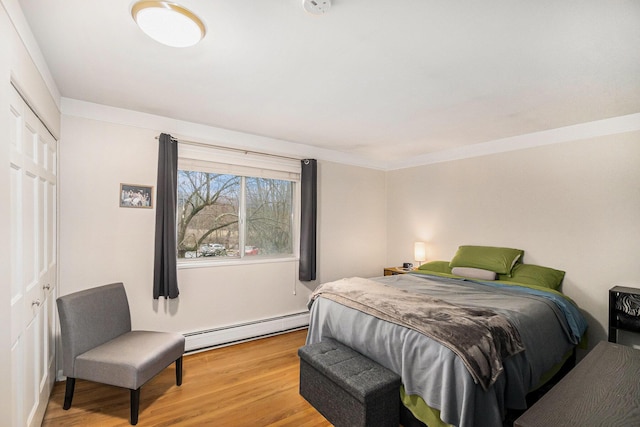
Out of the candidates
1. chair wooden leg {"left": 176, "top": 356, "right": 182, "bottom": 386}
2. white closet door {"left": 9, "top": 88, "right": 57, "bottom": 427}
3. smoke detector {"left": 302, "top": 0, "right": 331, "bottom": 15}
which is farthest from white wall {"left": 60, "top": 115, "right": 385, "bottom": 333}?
smoke detector {"left": 302, "top": 0, "right": 331, "bottom": 15}

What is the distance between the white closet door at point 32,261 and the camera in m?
1.62

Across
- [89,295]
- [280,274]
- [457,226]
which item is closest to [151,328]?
[89,295]

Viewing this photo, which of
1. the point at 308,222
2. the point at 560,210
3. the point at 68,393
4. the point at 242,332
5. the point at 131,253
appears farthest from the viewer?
the point at 308,222

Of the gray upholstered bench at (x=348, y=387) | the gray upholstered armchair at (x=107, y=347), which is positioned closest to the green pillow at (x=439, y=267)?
the gray upholstered bench at (x=348, y=387)

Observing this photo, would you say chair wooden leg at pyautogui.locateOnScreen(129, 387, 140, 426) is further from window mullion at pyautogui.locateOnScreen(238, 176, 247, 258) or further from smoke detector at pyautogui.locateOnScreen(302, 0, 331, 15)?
smoke detector at pyautogui.locateOnScreen(302, 0, 331, 15)

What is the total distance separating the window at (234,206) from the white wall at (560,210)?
2212 mm

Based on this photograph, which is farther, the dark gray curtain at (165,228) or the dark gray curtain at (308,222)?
the dark gray curtain at (308,222)

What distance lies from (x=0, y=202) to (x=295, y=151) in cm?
313

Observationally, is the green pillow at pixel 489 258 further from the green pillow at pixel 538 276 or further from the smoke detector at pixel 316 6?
the smoke detector at pixel 316 6

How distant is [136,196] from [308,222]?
201 centimetres

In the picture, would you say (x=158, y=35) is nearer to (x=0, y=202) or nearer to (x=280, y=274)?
(x=0, y=202)

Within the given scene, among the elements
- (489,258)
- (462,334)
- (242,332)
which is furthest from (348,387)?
(489,258)

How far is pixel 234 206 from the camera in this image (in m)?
3.83

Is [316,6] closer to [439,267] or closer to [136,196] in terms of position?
[136,196]
